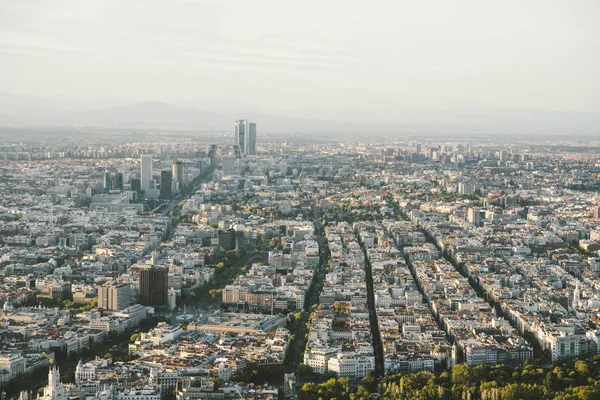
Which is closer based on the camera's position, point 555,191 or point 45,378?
point 45,378

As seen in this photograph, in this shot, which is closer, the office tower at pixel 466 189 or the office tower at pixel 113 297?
the office tower at pixel 113 297

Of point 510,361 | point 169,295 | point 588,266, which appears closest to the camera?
point 510,361

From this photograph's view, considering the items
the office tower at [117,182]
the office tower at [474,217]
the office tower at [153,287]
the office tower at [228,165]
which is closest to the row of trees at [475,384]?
the office tower at [153,287]

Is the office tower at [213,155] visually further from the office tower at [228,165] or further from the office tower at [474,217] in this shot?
the office tower at [474,217]

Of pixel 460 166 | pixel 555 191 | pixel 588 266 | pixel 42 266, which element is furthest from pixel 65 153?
pixel 588 266

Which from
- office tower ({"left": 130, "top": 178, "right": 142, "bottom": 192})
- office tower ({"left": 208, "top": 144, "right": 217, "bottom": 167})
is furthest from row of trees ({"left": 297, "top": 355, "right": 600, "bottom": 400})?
office tower ({"left": 208, "top": 144, "right": 217, "bottom": 167})

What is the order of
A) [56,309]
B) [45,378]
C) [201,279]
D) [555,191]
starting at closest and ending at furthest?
1. [45,378]
2. [56,309]
3. [201,279]
4. [555,191]

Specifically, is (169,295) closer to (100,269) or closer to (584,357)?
(100,269)

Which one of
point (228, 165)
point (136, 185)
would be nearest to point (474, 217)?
point (136, 185)
